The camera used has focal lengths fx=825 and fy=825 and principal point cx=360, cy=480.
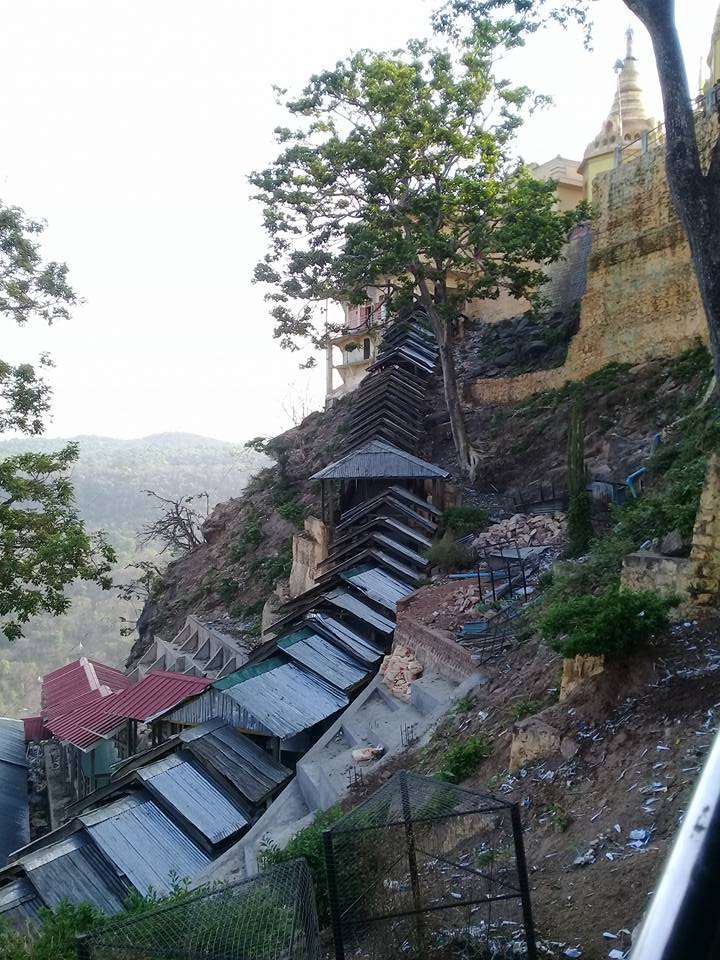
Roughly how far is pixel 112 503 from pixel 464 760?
7985cm

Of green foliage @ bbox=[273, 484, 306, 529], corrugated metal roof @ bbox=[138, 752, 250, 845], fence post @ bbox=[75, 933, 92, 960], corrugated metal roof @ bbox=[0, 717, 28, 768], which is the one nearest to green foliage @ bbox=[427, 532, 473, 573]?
corrugated metal roof @ bbox=[138, 752, 250, 845]

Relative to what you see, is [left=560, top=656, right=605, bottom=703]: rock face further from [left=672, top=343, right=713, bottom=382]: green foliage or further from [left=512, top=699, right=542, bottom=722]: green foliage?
[left=672, top=343, right=713, bottom=382]: green foliage

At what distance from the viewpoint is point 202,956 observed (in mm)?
4535

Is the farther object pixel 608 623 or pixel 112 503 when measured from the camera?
pixel 112 503

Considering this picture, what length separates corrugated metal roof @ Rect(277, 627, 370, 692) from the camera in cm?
1361

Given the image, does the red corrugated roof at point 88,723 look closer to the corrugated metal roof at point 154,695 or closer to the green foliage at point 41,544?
the corrugated metal roof at point 154,695

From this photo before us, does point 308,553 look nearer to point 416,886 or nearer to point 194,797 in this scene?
point 194,797

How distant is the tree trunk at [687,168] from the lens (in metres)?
6.84

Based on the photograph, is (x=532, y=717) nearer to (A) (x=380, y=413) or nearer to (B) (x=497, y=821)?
(B) (x=497, y=821)

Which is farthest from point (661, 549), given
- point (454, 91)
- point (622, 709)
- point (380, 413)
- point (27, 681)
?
point (27, 681)

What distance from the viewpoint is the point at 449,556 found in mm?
16172

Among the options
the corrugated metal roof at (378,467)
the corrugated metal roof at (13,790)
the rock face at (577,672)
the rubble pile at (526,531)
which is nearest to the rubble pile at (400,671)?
the rubble pile at (526,531)

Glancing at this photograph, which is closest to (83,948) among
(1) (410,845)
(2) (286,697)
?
(1) (410,845)

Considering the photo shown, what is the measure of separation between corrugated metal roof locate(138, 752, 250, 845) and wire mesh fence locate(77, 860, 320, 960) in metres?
5.84
